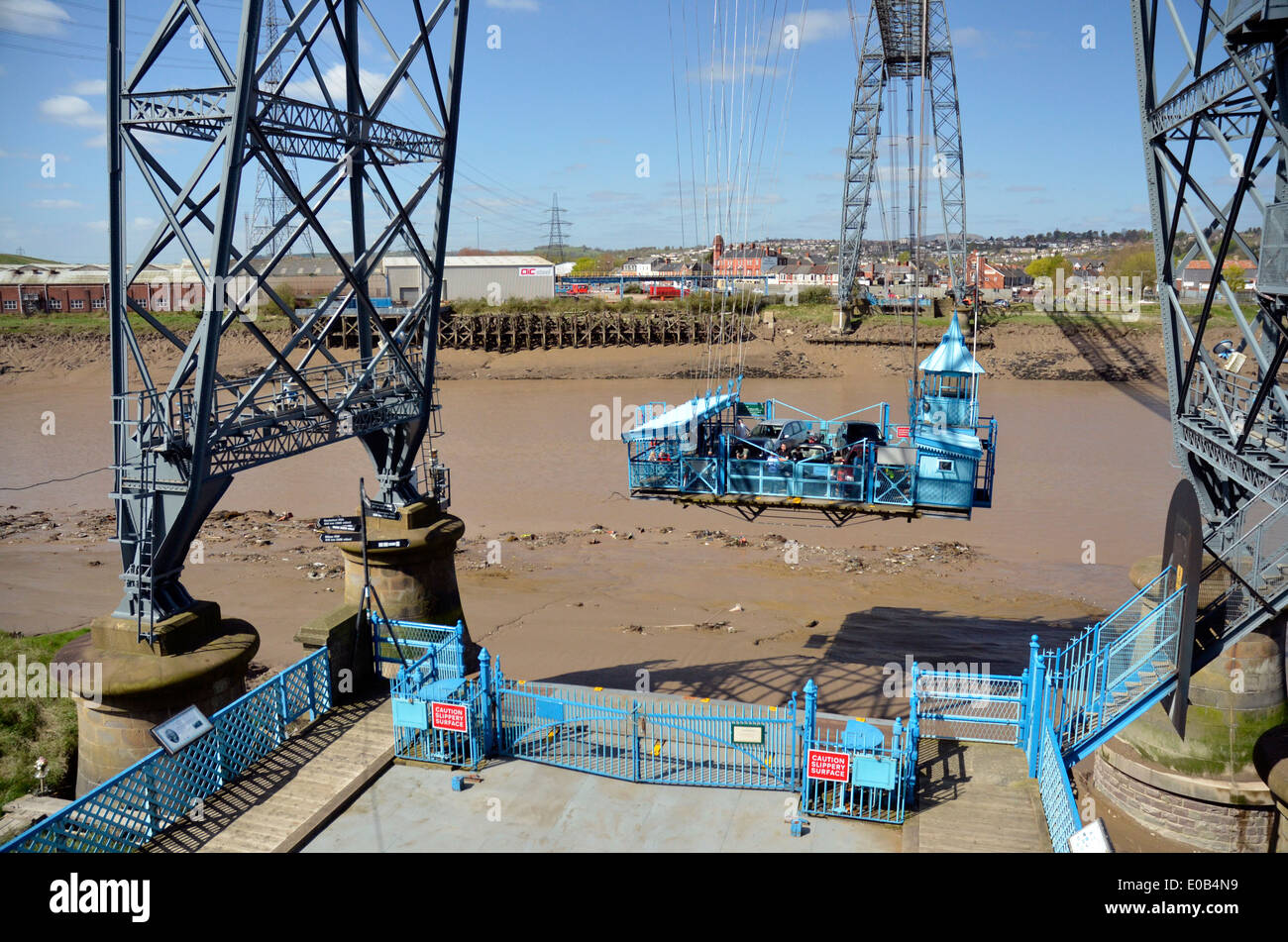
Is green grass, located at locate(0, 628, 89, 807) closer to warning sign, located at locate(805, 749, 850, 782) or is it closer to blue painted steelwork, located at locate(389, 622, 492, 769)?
blue painted steelwork, located at locate(389, 622, 492, 769)

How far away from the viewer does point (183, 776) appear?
9203 millimetres

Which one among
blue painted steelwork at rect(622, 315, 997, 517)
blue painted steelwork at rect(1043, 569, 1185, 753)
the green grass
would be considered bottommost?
the green grass

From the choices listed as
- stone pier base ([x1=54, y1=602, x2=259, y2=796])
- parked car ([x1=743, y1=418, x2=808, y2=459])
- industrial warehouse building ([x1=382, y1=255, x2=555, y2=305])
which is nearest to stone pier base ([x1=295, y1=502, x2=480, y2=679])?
stone pier base ([x1=54, y1=602, x2=259, y2=796])

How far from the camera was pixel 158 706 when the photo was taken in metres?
10.0

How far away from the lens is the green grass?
11648 millimetres

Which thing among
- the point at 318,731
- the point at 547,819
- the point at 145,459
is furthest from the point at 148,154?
the point at 547,819

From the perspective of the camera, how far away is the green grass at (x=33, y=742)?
1165 cm

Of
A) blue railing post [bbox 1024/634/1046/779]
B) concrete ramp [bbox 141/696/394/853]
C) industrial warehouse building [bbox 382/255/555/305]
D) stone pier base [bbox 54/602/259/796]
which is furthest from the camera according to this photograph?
industrial warehouse building [bbox 382/255/555/305]

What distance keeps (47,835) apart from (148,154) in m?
7.13

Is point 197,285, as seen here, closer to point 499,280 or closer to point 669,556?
point 499,280

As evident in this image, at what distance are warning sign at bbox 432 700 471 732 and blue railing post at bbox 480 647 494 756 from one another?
420 millimetres

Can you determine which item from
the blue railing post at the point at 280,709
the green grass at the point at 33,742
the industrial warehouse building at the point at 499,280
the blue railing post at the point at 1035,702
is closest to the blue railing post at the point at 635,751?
the blue railing post at the point at 280,709

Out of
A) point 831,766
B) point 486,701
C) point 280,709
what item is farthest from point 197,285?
point 831,766
